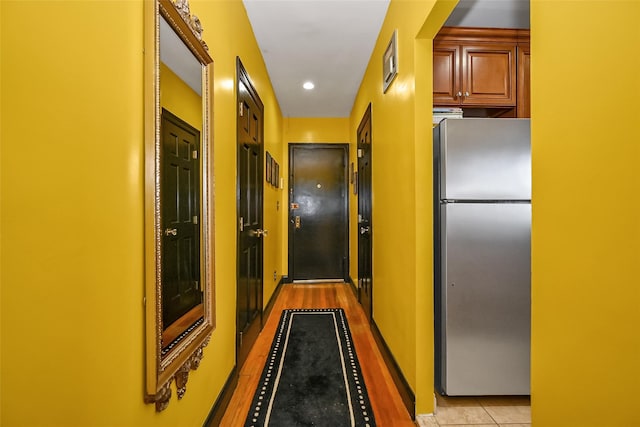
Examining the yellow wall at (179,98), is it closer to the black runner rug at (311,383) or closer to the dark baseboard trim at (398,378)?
the black runner rug at (311,383)

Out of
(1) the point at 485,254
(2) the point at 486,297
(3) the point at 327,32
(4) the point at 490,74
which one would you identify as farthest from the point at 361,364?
(3) the point at 327,32

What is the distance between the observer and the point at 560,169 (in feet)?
2.41

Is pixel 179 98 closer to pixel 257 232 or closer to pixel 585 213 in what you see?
pixel 585 213

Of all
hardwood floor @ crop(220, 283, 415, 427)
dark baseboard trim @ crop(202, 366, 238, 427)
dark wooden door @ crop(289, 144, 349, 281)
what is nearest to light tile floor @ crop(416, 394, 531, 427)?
hardwood floor @ crop(220, 283, 415, 427)

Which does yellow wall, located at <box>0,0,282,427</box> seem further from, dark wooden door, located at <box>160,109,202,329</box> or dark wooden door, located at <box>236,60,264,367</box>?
dark wooden door, located at <box>236,60,264,367</box>

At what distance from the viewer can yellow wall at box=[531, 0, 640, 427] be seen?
1.89 ft

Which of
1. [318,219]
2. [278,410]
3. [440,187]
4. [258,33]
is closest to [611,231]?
[440,187]

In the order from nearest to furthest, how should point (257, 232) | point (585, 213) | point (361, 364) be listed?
point (585, 213), point (361, 364), point (257, 232)

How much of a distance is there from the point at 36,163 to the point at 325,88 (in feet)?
11.8

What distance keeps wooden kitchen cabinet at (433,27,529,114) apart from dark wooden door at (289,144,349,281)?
8.79ft

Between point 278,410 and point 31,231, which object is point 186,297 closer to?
point 31,231

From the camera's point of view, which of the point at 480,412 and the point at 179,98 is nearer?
the point at 179,98

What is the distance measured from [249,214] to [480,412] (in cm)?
207

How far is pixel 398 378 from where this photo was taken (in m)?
2.00
